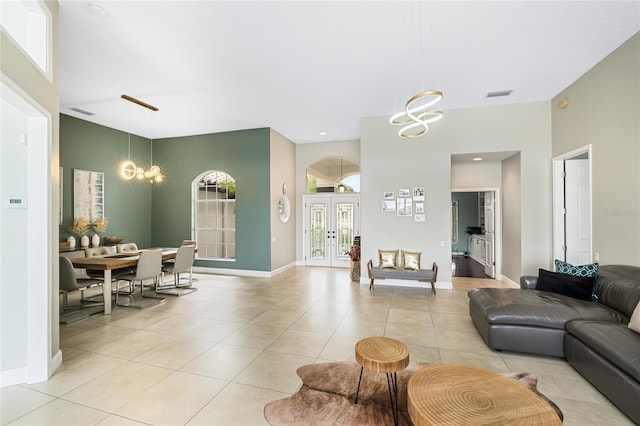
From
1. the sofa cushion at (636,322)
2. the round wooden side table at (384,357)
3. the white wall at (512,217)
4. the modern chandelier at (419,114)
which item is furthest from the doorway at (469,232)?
the round wooden side table at (384,357)

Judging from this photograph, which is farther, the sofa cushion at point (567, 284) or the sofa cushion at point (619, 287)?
the sofa cushion at point (567, 284)

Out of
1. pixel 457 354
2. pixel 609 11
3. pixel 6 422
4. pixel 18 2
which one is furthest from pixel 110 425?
pixel 609 11

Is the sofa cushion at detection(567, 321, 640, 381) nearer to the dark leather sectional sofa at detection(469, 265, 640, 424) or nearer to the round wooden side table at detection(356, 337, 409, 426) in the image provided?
the dark leather sectional sofa at detection(469, 265, 640, 424)

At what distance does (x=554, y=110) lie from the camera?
5.16m

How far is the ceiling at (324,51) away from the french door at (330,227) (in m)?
3.08

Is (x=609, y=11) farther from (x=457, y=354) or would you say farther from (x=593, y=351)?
(x=457, y=354)

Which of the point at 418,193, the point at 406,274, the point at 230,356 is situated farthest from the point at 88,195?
the point at 418,193

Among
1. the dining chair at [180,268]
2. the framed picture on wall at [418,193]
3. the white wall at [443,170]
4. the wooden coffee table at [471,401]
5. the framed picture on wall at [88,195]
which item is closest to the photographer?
the wooden coffee table at [471,401]

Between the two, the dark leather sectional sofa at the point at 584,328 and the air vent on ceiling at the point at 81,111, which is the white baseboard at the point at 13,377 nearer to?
the dark leather sectional sofa at the point at 584,328

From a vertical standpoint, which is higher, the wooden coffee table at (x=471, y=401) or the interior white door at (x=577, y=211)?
the interior white door at (x=577, y=211)

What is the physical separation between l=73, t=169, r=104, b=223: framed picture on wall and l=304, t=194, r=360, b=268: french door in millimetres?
5077

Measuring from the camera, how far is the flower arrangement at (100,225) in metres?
6.47

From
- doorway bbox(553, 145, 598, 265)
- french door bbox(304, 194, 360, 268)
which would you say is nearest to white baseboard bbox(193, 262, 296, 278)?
french door bbox(304, 194, 360, 268)

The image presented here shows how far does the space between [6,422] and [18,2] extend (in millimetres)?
3392
